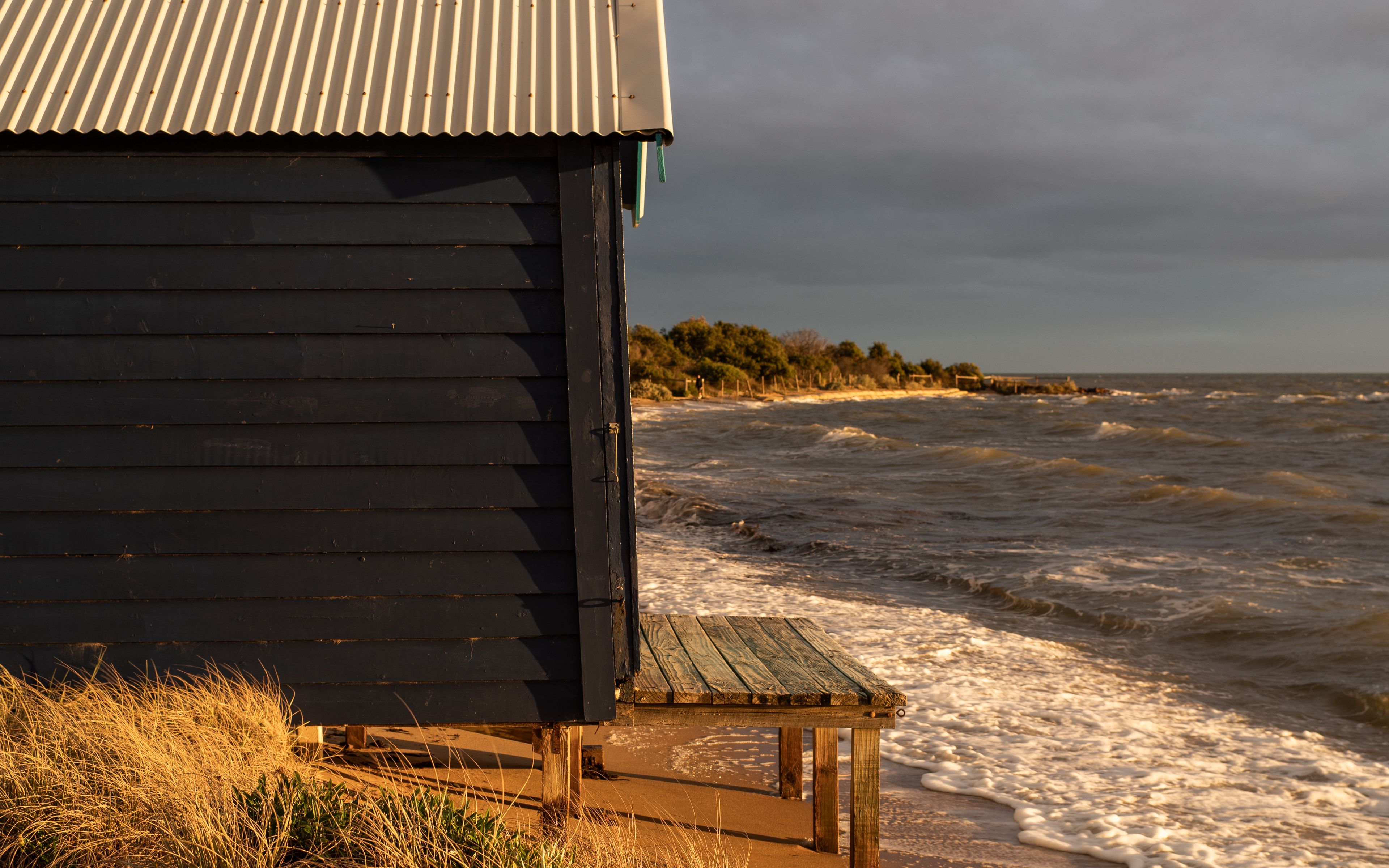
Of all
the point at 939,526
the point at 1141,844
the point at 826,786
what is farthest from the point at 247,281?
the point at 939,526

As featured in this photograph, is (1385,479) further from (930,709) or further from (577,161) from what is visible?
(577,161)

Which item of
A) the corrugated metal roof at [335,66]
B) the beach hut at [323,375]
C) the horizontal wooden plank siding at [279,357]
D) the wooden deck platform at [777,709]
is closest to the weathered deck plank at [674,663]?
the wooden deck platform at [777,709]

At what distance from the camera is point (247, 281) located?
388 cm

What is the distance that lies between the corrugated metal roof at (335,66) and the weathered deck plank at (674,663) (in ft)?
7.86

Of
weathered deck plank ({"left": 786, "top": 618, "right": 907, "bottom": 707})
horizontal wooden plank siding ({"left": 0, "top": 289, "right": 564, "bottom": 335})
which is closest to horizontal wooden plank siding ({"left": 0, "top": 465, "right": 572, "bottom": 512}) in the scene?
horizontal wooden plank siding ({"left": 0, "top": 289, "right": 564, "bottom": 335})

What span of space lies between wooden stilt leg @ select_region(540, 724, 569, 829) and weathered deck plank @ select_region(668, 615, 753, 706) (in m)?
0.73

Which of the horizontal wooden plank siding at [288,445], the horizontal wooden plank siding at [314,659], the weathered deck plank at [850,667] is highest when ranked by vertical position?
the horizontal wooden plank siding at [288,445]

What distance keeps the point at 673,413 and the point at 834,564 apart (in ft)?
122

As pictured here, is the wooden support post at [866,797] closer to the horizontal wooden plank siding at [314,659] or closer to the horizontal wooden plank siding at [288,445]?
the horizontal wooden plank siding at [314,659]

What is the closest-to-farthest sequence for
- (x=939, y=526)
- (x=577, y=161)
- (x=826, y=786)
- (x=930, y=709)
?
(x=577, y=161), (x=826, y=786), (x=930, y=709), (x=939, y=526)

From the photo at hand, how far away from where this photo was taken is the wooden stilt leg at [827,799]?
469cm

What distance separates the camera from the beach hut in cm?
385

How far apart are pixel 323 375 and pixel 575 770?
2.19 metres

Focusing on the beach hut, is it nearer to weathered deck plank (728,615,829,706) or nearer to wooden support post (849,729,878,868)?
weathered deck plank (728,615,829,706)
